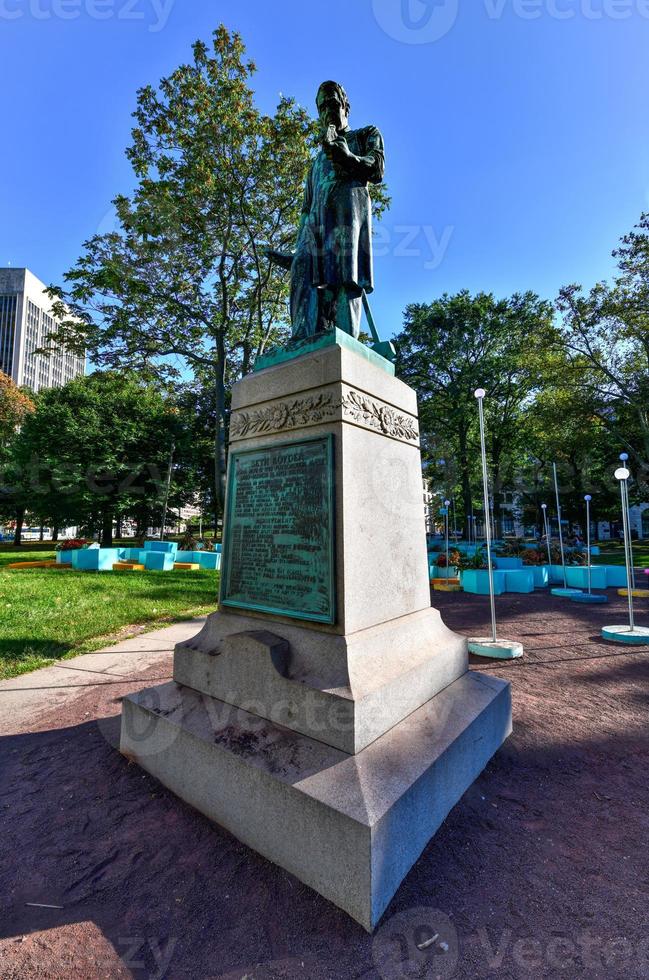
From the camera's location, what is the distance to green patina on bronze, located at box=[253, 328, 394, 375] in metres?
3.35

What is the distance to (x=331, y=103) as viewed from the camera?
386 cm

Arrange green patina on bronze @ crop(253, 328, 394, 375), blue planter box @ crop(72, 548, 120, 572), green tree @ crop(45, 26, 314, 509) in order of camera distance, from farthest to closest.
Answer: blue planter box @ crop(72, 548, 120, 572) → green tree @ crop(45, 26, 314, 509) → green patina on bronze @ crop(253, 328, 394, 375)

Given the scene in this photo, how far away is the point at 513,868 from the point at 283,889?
47.5 inches

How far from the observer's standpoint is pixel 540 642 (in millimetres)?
6906

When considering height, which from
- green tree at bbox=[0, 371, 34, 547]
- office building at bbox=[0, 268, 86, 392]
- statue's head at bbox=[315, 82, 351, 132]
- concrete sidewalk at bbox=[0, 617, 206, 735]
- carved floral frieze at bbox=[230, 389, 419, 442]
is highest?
office building at bbox=[0, 268, 86, 392]

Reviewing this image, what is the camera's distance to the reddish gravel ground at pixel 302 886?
1728 millimetres

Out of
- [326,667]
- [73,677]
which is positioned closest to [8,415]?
[73,677]

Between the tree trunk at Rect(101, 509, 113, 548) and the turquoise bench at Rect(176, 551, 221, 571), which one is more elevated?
the tree trunk at Rect(101, 509, 113, 548)

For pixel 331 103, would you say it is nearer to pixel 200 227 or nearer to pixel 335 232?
pixel 335 232

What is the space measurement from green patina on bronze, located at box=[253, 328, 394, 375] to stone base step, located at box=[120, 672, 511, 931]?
8.96 ft

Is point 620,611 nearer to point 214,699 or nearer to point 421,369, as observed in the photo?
point 214,699

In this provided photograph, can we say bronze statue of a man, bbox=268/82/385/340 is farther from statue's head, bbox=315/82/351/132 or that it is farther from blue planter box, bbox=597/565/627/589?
blue planter box, bbox=597/565/627/589
